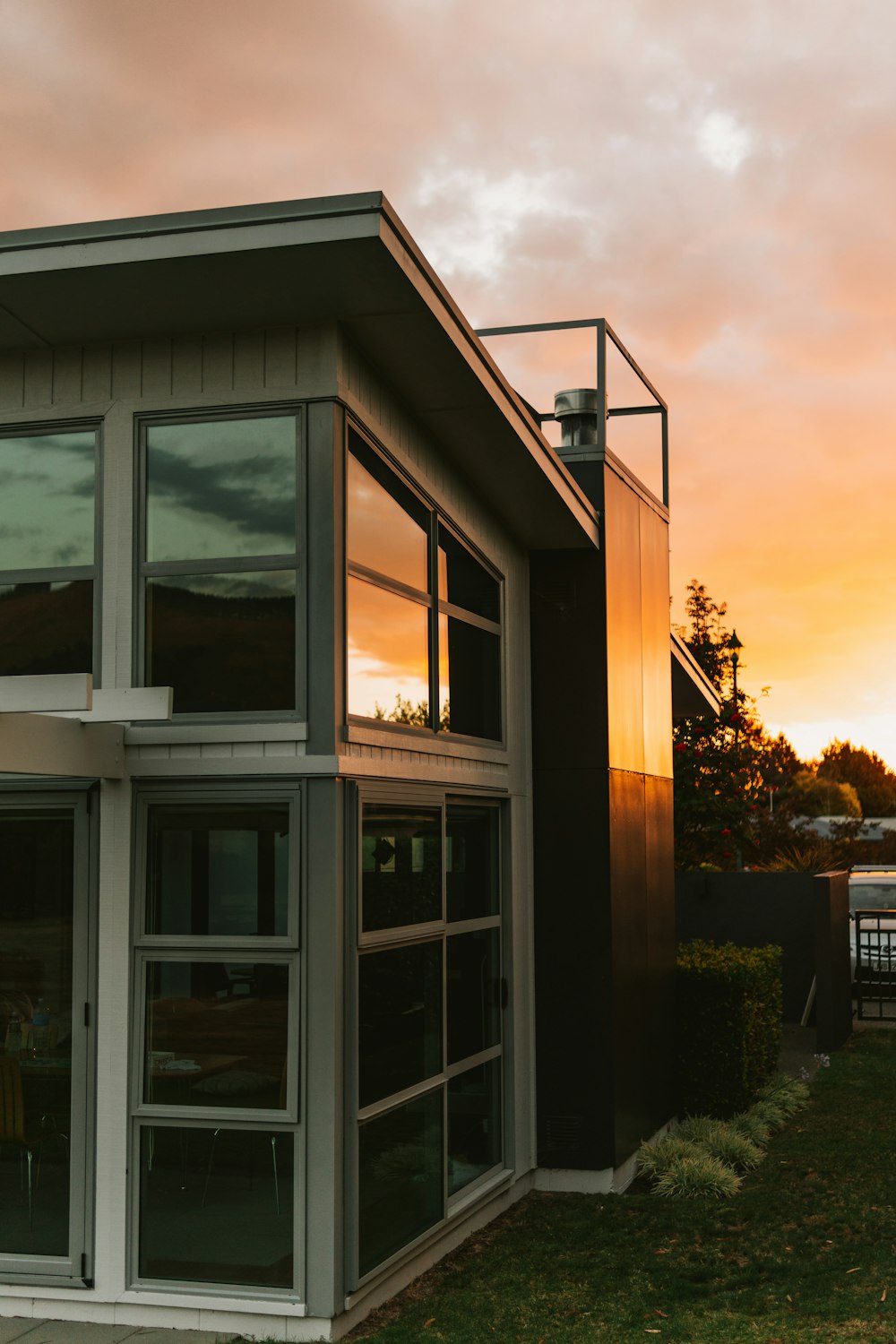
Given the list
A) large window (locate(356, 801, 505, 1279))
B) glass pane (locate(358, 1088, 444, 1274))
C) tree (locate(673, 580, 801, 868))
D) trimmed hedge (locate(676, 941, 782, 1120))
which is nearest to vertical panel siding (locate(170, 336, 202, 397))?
large window (locate(356, 801, 505, 1279))

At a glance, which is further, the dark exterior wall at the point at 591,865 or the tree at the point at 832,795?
the tree at the point at 832,795

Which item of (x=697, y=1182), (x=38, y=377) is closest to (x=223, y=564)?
(x=38, y=377)

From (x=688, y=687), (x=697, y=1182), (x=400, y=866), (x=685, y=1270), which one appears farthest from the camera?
(x=688, y=687)

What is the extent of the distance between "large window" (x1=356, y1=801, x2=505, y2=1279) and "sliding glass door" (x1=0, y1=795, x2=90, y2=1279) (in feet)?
4.06

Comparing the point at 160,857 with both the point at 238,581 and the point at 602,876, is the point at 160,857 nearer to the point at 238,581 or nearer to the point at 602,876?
the point at 238,581

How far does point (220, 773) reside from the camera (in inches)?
236

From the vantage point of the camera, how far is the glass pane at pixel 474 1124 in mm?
7512

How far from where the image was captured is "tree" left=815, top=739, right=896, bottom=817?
78.6 meters

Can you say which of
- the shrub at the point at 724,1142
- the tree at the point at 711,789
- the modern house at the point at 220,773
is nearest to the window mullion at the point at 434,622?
the modern house at the point at 220,773

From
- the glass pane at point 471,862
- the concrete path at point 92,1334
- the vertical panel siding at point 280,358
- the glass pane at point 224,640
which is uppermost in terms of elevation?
the vertical panel siding at point 280,358

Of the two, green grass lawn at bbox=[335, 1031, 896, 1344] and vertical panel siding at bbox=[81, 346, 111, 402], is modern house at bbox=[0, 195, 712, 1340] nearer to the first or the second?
vertical panel siding at bbox=[81, 346, 111, 402]

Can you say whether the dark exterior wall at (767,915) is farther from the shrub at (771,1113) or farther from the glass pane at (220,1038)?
the glass pane at (220,1038)

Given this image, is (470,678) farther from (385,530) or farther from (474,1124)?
(474,1124)

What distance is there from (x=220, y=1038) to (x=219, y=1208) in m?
0.70
